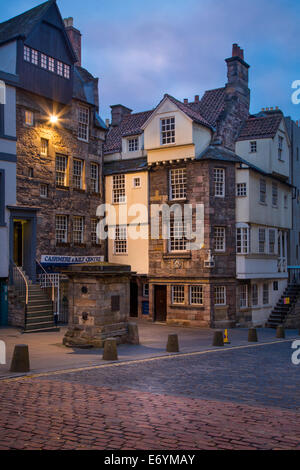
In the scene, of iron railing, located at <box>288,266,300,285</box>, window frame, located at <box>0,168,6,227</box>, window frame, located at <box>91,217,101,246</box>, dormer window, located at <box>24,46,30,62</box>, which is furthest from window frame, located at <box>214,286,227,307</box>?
dormer window, located at <box>24,46,30,62</box>

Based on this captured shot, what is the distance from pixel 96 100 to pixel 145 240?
32.5ft

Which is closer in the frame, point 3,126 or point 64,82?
point 3,126

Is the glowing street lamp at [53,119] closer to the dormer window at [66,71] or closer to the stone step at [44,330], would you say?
the dormer window at [66,71]

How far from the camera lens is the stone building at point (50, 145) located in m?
26.2

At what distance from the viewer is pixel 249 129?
33.8 metres

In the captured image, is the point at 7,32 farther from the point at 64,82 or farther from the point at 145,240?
the point at 145,240

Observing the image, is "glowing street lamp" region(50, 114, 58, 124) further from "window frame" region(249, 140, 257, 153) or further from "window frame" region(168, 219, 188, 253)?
"window frame" region(249, 140, 257, 153)

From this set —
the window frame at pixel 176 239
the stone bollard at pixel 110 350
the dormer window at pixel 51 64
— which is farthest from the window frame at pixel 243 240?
the stone bollard at pixel 110 350

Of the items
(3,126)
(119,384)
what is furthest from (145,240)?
(119,384)

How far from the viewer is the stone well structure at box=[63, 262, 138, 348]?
18375 mm

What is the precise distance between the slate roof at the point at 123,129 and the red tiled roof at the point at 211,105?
3390mm

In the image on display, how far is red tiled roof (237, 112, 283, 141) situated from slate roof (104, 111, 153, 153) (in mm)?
6522

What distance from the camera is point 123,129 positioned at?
3503 centimetres
